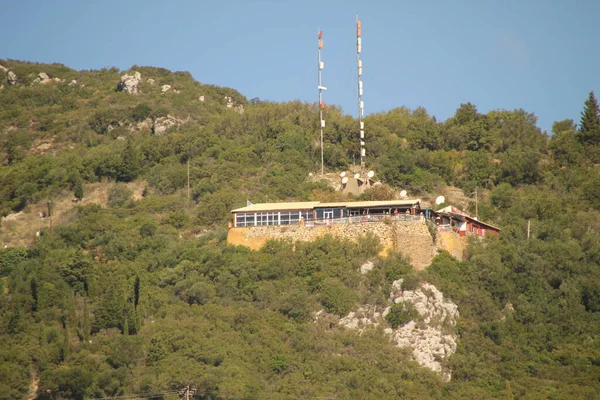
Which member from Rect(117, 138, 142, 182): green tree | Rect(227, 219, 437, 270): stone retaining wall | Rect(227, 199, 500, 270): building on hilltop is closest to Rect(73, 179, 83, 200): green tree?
Rect(117, 138, 142, 182): green tree

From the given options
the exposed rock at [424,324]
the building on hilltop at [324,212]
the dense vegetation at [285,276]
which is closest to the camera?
the dense vegetation at [285,276]

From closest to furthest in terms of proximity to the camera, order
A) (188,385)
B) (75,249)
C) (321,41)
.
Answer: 1. (188,385)
2. (75,249)
3. (321,41)

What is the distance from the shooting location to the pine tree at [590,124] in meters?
75.0

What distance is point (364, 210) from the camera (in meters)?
55.6

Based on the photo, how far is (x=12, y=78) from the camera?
101 meters

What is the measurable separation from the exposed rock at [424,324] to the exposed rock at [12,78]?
194 feet

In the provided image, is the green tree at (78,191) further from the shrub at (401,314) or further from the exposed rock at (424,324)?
the shrub at (401,314)

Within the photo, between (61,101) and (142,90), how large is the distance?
22.9ft

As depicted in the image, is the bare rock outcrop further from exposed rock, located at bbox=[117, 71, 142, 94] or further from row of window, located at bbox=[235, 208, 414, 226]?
row of window, located at bbox=[235, 208, 414, 226]

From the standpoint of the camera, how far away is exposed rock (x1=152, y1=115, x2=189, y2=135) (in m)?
84.0

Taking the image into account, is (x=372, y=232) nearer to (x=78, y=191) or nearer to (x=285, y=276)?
(x=285, y=276)

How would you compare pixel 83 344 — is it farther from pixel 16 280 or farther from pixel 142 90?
pixel 142 90

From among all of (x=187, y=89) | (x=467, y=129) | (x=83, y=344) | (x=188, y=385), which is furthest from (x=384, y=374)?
(x=187, y=89)

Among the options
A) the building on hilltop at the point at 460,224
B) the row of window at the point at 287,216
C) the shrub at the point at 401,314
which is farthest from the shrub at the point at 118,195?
the shrub at the point at 401,314
